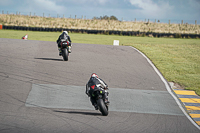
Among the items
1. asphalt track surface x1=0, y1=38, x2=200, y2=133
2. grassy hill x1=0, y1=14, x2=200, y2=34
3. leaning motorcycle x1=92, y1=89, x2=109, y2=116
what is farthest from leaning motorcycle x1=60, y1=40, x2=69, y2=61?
grassy hill x1=0, y1=14, x2=200, y2=34

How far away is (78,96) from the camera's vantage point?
444 inches

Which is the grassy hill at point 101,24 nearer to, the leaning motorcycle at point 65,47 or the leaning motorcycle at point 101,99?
the leaning motorcycle at point 65,47

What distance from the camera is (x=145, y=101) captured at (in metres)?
11.4

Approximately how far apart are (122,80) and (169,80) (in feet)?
9.52

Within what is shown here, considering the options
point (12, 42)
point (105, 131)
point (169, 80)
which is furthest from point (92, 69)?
point (12, 42)

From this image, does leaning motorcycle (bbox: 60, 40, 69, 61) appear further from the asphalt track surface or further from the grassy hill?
the grassy hill

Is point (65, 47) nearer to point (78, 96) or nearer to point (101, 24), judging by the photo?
point (78, 96)

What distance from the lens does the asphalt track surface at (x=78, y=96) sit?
8.23 meters

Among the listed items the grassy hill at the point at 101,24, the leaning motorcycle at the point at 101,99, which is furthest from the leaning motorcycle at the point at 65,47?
the grassy hill at the point at 101,24

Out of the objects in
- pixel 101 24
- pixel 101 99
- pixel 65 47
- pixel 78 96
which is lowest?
pixel 78 96

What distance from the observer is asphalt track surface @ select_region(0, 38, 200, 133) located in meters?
8.23

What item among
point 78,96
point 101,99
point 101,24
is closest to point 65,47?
point 78,96

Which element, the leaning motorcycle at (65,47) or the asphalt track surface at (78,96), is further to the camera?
the leaning motorcycle at (65,47)

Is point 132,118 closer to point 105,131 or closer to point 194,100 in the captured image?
point 105,131
